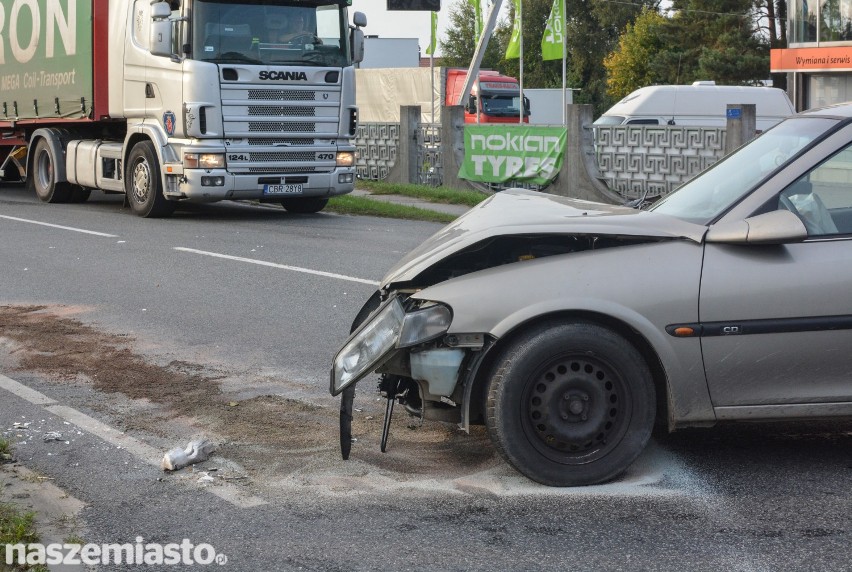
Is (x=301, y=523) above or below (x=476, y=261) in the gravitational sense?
below

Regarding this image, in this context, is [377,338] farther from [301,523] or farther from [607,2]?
[607,2]

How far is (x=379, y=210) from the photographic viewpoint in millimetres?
18109

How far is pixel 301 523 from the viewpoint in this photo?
461 cm

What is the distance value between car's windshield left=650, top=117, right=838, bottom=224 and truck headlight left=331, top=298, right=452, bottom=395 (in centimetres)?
121

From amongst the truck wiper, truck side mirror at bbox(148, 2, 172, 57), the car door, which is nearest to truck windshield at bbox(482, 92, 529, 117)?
the truck wiper

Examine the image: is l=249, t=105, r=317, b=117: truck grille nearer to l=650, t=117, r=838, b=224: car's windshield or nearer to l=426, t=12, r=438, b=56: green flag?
l=650, t=117, r=838, b=224: car's windshield

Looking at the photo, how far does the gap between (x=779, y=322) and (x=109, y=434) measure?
124 inches

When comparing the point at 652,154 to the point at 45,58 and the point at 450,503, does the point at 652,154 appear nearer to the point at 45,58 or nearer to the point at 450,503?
the point at 45,58

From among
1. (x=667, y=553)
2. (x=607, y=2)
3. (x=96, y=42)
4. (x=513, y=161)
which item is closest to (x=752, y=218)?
(x=667, y=553)

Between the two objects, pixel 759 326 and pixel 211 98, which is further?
pixel 211 98

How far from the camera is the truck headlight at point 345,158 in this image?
17.2 meters

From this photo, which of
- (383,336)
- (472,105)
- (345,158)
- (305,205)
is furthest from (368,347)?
(472,105)

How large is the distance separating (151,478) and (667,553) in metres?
2.22

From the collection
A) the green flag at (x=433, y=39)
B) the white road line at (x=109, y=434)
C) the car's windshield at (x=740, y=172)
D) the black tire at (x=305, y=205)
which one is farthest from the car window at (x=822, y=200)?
the green flag at (x=433, y=39)
